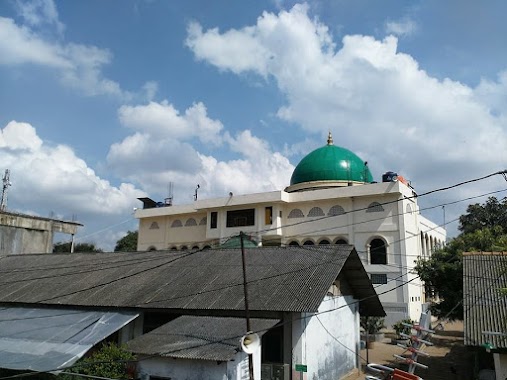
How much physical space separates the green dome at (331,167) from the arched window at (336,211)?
9.85 ft

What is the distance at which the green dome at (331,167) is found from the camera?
1334 inches

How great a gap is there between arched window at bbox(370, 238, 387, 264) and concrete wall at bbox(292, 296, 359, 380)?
1128 centimetres

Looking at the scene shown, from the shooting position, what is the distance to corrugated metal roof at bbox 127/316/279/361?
11.5 m

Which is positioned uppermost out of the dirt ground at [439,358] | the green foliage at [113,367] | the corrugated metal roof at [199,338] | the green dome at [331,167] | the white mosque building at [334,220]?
the green dome at [331,167]

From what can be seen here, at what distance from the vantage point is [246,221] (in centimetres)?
3388

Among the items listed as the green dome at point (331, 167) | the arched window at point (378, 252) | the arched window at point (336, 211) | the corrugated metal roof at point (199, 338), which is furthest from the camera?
the green dome at point (331, 167)

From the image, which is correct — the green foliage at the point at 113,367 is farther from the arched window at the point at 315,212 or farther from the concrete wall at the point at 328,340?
the arched window at the point at 315,212

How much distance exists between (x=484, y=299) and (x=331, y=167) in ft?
69.4

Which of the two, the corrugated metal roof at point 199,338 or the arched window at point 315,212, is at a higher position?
the arched window at point 315,212

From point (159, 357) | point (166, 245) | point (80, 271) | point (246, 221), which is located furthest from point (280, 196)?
point (159, 357)

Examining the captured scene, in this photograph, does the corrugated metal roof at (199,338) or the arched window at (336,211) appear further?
the arched window at (336,211)

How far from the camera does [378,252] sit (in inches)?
1153

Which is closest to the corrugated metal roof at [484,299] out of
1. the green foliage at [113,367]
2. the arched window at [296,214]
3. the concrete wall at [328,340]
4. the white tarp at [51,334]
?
the concrete wall at [328,340]

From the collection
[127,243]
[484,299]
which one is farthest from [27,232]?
[127,243]
